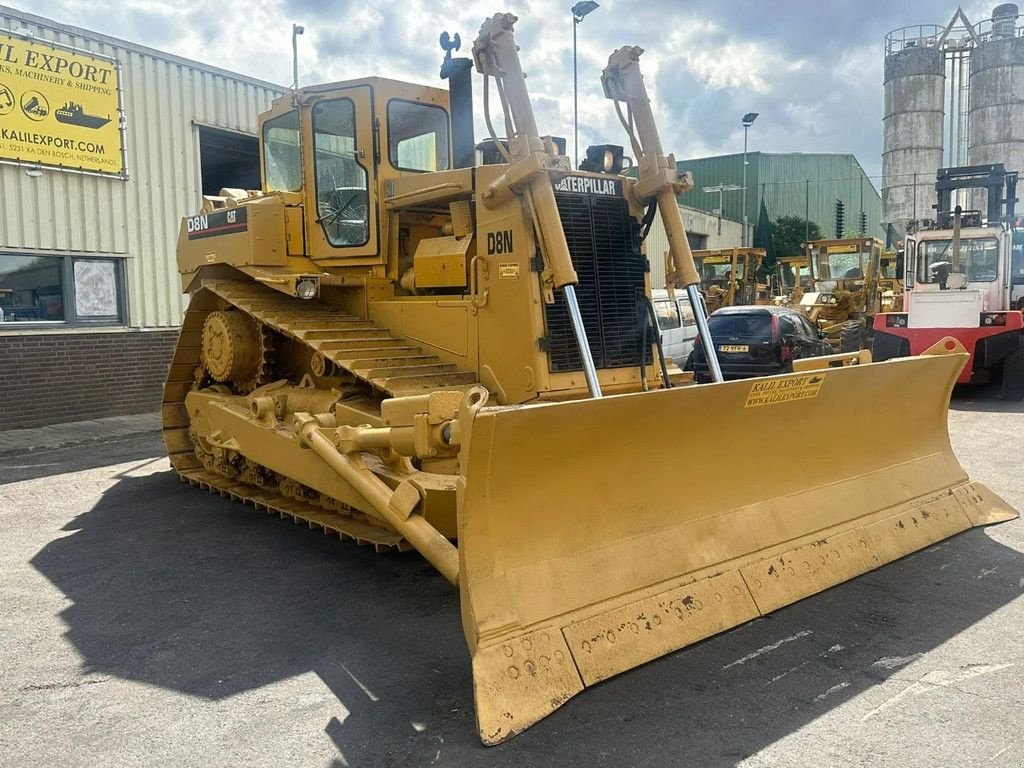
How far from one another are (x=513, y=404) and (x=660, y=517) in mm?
1540

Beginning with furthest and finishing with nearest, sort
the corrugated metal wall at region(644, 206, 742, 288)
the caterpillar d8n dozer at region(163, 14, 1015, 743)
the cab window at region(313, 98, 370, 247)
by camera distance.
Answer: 1. the corrugated metal wall at region(644, 206, 742, 288)
2. the cab window at region(313, 98, 370, 247)
3. the caterpillar d8n dozer at region(163, 14, 1015, 743)

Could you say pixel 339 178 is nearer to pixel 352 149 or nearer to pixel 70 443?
pixel 352 149

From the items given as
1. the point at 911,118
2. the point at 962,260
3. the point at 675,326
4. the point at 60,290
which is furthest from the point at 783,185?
the point at 60,290

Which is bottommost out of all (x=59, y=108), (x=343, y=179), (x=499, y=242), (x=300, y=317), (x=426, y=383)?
(x=426, y=383)

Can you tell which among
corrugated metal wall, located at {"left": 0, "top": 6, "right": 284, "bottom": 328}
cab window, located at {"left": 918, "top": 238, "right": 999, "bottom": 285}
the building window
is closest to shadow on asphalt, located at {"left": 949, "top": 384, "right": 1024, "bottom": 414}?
cab window, located at {"left": 918, "top": 238, "right": 999, "bottom": 285}

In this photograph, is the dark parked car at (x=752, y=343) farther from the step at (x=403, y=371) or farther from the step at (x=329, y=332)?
Answer: the step at (x=403, y=371)

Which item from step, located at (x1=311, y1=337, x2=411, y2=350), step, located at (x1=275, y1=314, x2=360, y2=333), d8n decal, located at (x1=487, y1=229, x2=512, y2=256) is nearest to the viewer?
d8n decal, located at (x1=487, y1=229, x2=512, y2=256)

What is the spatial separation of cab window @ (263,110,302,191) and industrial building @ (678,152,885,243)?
47.5 m

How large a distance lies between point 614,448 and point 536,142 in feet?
7.55

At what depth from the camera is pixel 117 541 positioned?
6141 mm

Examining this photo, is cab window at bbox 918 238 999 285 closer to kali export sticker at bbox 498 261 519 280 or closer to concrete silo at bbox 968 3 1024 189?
kali export sticker at bbox 498 261 519 280

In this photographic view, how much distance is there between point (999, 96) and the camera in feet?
129

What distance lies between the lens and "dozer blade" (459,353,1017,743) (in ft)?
11.3

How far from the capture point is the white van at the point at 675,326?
14.8 metres
